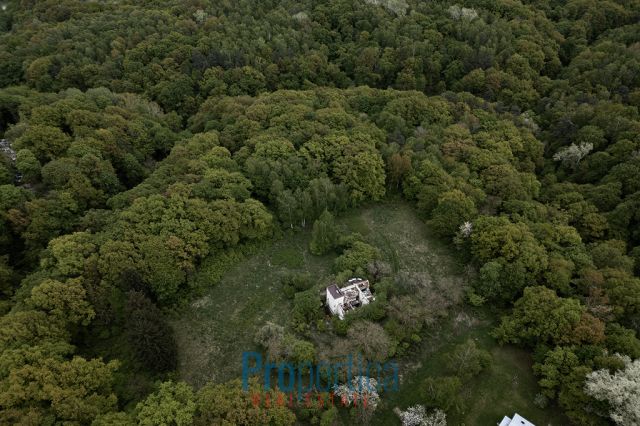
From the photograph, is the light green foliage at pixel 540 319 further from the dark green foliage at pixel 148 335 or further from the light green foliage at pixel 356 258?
the dark green foliage at pixel 148 335

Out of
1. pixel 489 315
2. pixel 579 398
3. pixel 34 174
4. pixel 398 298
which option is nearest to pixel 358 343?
pixel 398 298

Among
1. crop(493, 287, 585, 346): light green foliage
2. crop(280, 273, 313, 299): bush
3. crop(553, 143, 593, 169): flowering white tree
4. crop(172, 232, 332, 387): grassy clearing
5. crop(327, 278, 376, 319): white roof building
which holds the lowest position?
crop(172, 232, 332, 387): grassy clearing

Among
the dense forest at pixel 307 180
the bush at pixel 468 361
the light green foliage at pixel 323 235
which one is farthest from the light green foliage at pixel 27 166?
the bush at pixel 468 361

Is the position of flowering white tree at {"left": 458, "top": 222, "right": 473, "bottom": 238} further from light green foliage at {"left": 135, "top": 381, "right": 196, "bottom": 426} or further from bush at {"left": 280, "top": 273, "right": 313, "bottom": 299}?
light green foliage at {"left": 135, "top": 381, "right": 196, "bottom": 426}

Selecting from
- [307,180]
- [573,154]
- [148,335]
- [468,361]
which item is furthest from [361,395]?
[573,154]

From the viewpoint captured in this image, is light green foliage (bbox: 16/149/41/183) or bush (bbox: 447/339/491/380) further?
light green foliage (bbox: 16/149/41/183)

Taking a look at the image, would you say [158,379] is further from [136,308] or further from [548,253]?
[548,253]

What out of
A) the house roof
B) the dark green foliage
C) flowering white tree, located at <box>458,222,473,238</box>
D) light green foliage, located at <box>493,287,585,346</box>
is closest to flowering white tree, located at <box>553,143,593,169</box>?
flowering white tree, located at <box>458,222,473,238</box>

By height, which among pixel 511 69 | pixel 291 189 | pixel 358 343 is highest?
pixel 511 69
